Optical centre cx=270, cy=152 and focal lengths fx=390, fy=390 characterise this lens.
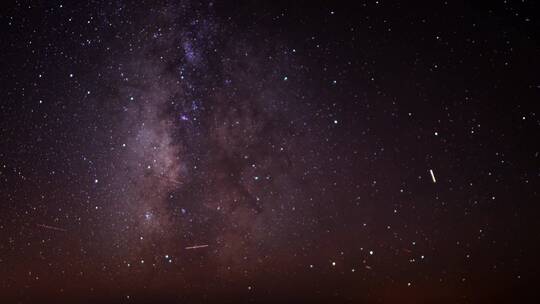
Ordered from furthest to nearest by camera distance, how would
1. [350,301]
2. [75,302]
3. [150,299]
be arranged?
[150,299] < [75,302] < [350,301]

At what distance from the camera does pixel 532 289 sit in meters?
25.1

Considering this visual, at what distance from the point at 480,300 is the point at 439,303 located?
4.54 metres

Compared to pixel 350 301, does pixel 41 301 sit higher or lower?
higher

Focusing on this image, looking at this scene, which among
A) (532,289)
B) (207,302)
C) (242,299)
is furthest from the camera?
(242,299)

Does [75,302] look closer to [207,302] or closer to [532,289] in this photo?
[207,302]

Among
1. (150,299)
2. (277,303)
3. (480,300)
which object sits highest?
(150,299)

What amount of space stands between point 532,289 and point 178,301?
36.7 m

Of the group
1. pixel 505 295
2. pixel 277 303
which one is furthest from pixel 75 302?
pixel 505 295

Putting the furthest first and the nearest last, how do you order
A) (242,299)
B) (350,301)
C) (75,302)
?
(242,299) < (75,302) < (350,301)

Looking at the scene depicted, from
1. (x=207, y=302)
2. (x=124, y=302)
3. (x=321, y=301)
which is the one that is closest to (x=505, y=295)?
(x=321, y=301)

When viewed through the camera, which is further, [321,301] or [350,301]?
[321,301]

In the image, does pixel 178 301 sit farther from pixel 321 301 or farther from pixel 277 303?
pixel 321 301

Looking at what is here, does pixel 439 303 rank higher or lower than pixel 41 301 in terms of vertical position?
lower

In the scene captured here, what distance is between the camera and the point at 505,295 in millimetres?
25000
